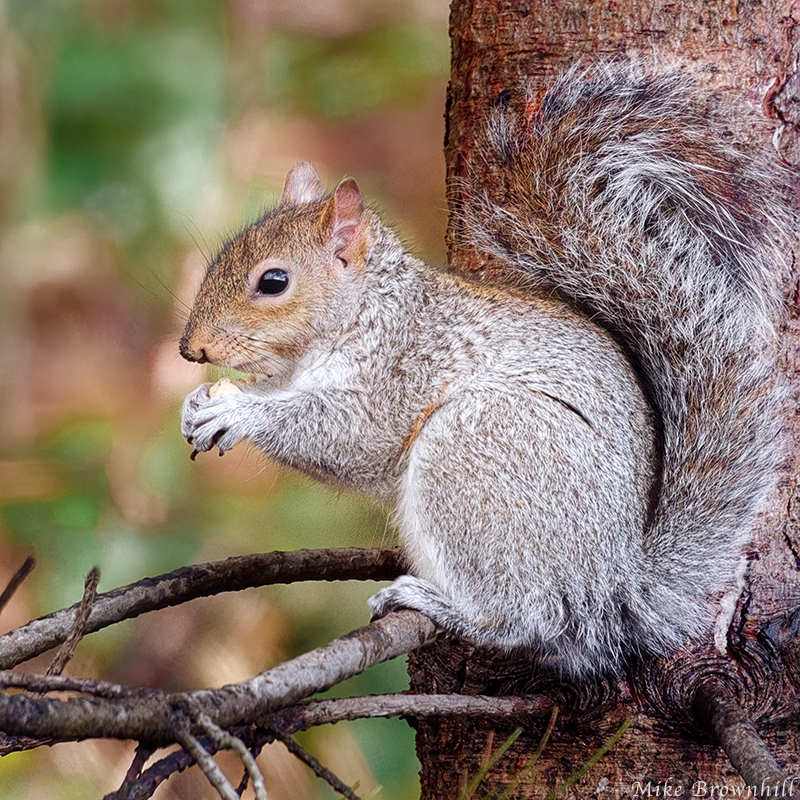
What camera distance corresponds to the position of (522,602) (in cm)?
105

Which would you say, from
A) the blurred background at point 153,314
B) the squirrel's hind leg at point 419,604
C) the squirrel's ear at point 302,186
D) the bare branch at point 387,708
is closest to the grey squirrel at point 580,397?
the squirrel's hind leg at point 419,604

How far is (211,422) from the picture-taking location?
120cm

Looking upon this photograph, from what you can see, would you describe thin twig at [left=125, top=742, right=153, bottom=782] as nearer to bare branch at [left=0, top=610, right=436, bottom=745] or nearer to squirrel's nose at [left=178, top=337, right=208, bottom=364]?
bare branch at [left=0, top=610, right=436, bottom=745]

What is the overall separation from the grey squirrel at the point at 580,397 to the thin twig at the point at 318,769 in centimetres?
37

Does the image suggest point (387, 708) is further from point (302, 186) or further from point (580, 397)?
point (302, 186)

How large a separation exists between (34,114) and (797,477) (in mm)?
1443

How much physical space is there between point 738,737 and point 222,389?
72 centimetres

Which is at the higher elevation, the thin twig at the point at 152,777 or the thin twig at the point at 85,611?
the thin twig at the point at 85,611

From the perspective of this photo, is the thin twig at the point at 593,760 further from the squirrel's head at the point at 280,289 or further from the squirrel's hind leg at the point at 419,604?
the squirrel's head at the point at 280,289

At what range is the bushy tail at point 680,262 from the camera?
103 centimetres

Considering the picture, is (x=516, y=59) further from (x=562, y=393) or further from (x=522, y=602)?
(x=522, y=602)

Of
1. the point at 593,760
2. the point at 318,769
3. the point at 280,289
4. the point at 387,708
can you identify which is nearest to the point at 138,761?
the point at 318,769

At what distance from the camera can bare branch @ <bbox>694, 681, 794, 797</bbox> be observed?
77 centimetres

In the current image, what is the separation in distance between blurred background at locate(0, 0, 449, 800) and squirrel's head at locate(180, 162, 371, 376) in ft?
1.06
